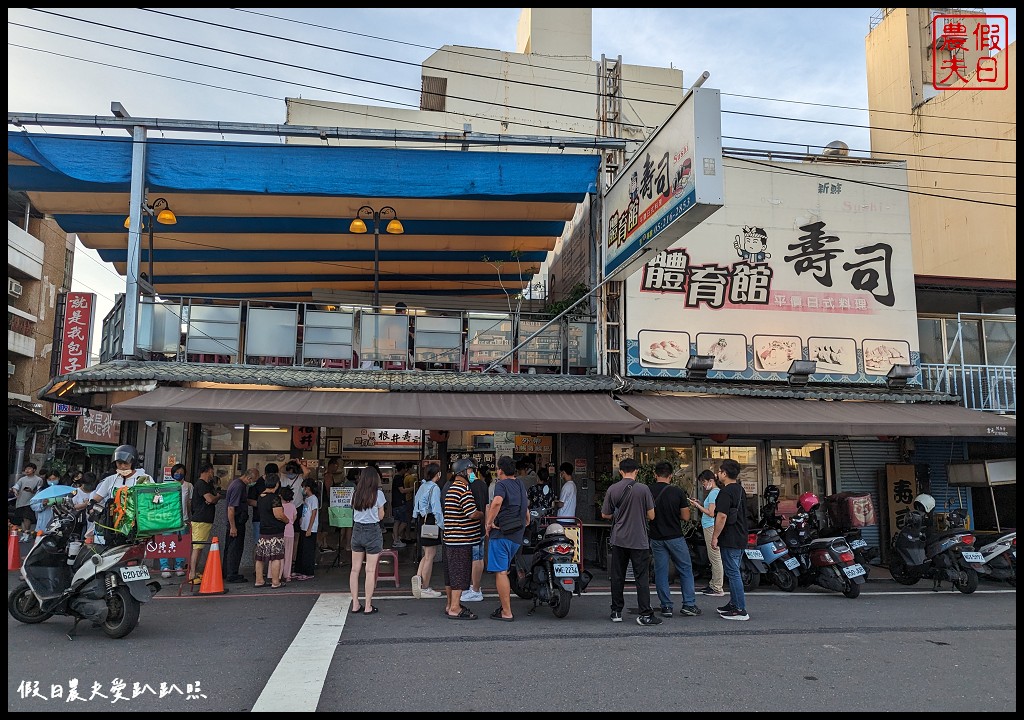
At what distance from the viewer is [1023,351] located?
966 centimetres

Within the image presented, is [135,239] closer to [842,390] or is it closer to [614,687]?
[614,687]

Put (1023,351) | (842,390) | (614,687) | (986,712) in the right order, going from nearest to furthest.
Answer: (986,712)
(614,687)
(1023,351)
(842,390)

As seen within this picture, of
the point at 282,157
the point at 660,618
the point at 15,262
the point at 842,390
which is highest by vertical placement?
the point at 15,262

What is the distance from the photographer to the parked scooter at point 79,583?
22.9 ft

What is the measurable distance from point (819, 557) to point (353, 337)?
27.1 ft

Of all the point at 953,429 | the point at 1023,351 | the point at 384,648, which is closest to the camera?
the point at 384,648

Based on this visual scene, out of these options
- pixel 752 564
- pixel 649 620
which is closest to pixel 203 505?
pixel 649 620

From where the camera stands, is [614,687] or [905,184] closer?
[614,687]

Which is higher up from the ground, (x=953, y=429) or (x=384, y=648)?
(x=953, y=429)

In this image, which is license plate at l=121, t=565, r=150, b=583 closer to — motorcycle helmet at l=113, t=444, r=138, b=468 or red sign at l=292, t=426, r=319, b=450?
motorcycle helmet at l=113, t=444, r=138, b=468

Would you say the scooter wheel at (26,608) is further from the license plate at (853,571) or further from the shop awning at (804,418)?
the license plate at (853,571)

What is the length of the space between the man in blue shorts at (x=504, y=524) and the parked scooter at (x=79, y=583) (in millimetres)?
3571

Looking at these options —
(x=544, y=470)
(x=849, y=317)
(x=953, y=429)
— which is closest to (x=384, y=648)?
(x=544, y=470)

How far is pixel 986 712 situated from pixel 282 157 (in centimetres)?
1173
